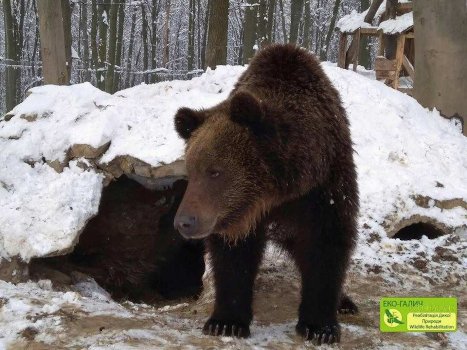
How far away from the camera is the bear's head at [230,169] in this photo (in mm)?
2898

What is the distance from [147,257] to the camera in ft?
22.5

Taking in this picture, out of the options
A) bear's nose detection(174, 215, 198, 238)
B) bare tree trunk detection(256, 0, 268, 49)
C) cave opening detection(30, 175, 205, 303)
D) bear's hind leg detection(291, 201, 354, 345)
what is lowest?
cave opening detection(30, 175, 205, 303)

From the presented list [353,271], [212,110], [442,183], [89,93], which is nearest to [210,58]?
[89,93]

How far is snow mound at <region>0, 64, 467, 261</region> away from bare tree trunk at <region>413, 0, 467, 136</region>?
0.29m

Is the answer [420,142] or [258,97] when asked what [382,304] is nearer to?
[258,97]

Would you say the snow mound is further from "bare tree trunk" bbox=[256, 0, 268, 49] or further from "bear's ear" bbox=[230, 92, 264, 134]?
"bare tree trunk" bbox=[256, 0, 268, 49]

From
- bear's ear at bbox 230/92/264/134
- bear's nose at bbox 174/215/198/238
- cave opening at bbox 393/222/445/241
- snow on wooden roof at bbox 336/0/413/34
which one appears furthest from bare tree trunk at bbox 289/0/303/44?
bear's nose at bbox 174/215/198/238

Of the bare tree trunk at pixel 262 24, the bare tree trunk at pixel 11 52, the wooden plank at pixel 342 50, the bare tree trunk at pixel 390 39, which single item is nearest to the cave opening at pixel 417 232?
the bare tree trunk at pixel 390 39

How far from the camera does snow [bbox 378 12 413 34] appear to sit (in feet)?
38.9

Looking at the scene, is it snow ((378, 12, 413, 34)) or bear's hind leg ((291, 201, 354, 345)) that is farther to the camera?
snow ((378, 12, 413, 34))

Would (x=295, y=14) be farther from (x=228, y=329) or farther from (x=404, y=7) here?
(x=228, y=329)

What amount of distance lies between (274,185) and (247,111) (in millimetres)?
461

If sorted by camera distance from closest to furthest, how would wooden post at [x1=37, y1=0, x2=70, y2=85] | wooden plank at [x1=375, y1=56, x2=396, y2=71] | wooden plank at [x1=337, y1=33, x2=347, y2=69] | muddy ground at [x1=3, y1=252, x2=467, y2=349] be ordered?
muddy ground at [x1=3, y1=252, x2=467, y2=349] < wooden post at [x1=37, y1=0, x2=70, y2=85] < wooden plank at [x1=375, y1=56, x2=396, y2=71] < wooden plank at [x1=337, y1=33, x2=347, y2=69]

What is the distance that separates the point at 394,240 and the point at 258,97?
8.68ft
